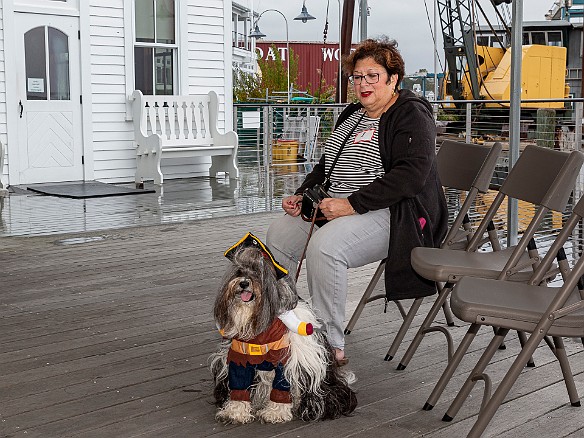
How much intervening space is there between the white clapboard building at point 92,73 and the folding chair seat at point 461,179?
7.10 meters

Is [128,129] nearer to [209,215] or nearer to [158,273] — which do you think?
[209,215]

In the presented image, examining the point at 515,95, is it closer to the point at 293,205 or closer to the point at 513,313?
the point at 293,205

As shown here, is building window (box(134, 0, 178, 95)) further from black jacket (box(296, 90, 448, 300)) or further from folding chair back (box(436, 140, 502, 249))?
black jacket (box(296, 90, 448, 300))

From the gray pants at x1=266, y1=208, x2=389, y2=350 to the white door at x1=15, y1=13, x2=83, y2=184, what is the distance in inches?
301

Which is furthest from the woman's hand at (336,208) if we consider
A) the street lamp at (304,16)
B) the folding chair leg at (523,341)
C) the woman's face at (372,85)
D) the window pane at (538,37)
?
the street lamp at (304,16)

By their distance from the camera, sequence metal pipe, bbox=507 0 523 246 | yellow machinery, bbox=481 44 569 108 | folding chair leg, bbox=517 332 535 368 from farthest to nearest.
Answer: yellow machinery, bbox=481 44 569 108 → metal pipe, bbox=507 0 523 246 → folding chair leg, bbox=517 332 535 368

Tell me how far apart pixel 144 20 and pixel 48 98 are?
5.46 ft

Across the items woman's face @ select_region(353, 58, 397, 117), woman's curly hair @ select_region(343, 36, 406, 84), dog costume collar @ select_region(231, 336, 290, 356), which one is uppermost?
woman's curly hair @ select_region(343, 36, 406, 84)

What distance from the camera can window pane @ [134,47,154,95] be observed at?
37.3ft

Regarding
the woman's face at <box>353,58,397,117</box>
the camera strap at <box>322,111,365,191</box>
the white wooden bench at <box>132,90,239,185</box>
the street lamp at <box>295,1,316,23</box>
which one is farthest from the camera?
the street lamp at <box>295,1,316,23</box>

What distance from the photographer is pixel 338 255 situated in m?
3.36

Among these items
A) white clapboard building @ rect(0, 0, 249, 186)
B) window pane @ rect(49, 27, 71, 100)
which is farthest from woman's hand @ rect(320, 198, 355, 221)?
window pane @ rect(49, 27, 71, 100)

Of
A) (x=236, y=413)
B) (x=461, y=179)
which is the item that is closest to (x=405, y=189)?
(x=461, y=179)

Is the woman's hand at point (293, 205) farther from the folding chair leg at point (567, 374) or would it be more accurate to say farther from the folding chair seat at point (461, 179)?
the folding chair leg at point (567, 374)
